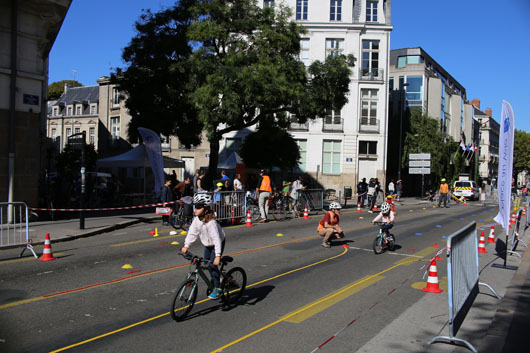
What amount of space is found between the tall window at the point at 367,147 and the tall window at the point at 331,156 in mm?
2163

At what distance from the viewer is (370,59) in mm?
43594

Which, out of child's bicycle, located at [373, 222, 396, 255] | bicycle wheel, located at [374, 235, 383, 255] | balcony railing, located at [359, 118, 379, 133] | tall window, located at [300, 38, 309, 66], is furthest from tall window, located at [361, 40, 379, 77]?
bicycle wheel, located at [374, 235, 383, 255]

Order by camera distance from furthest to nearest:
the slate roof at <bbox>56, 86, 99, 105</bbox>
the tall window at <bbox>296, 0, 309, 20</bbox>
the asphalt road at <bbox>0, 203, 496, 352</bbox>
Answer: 1. the slate roof at <bbox>56, 86, 99, 105</bbox>
2. the tall window at <bbox>296, 0, 309, 20</bbox>
3. the asphalt road at <bbox>0, 203, 496, 352</bbox>

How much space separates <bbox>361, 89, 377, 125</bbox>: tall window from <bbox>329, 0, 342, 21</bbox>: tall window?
733 centimetres

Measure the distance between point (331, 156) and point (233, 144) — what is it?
384 inches

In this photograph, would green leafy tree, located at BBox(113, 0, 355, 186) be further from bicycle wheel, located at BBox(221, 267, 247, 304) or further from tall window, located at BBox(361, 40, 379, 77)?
tall window, located at BBox(361, 40, 379, 77)

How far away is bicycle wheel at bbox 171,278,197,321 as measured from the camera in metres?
6.18

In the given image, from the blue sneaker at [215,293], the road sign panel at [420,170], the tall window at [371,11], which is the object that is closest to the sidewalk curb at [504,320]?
the blue sneaker at [215,293]

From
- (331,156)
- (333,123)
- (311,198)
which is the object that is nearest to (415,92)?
(333,123)

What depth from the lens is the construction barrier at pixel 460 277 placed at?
5.32 meters

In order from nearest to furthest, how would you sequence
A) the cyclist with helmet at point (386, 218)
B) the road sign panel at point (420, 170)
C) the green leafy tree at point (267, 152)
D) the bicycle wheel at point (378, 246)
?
1. the bicycle wheel at point (378, 246)
2. the cyclist with helmet at point (386, 218)
3. the green leafy tree at point (267, 152)
4. the road sign panel at point (420, 170)

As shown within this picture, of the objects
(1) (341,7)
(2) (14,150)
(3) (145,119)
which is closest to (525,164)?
(1) (341,7)

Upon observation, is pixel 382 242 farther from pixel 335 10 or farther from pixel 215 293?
pixel 335 10

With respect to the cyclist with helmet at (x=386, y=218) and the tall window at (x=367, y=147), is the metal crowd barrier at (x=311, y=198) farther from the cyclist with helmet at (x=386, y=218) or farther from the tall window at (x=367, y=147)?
the tall window at (x=367, y=147)
